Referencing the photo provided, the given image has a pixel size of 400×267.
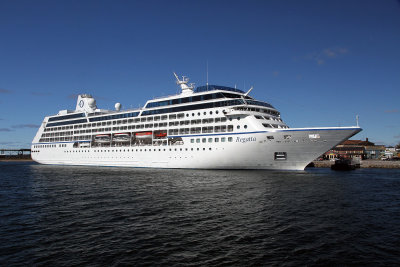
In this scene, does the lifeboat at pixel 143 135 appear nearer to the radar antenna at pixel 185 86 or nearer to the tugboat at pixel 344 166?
the radar antenna at pixel 185 86

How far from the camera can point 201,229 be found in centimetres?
1299

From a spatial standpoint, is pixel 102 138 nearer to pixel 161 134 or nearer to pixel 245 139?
pixel 161 134

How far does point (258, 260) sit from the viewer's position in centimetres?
945

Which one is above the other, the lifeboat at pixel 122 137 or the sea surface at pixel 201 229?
the lifeboat at pixel 122 137

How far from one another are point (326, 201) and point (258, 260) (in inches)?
497

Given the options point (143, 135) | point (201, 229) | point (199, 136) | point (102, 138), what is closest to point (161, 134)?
point (143, 135)

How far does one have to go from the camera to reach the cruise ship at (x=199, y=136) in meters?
37.1

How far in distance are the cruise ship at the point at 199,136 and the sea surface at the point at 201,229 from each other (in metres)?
15.1

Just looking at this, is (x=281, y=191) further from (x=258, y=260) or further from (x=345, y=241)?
(x=258, y=260)

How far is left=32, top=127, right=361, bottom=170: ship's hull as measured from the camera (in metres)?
35.7

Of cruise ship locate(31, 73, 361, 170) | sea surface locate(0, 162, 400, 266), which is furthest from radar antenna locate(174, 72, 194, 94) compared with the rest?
sea surface locate(0, 162, 400, 266)

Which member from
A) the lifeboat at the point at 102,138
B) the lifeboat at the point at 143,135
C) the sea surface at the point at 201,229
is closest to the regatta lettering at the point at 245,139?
the sea surface at the point at 201,229

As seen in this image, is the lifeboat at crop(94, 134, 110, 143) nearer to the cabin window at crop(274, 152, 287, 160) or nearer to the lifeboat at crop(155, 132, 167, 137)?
the lifeboat at crop(155, 132, 167, 137)

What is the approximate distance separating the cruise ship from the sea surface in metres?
15.1
